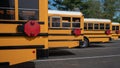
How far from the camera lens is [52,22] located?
15.5 m

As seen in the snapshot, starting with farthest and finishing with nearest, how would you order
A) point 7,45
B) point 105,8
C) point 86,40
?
point 105,8, point 86,40, point 7,45

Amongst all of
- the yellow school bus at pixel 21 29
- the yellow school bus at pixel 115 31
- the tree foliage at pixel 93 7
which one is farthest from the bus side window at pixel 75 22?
the tree foliage at pixel 93 7

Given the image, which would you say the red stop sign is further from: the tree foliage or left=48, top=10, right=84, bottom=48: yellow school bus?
the tree foliage

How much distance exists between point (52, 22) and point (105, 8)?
116 ft

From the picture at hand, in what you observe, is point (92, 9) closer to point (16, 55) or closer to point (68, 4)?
point (68, 4)

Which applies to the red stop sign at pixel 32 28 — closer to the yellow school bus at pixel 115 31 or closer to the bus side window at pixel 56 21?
the bus side window at pixel 56 21

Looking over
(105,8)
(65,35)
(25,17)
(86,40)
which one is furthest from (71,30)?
(105,8)

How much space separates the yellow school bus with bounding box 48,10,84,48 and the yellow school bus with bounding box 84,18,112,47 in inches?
184

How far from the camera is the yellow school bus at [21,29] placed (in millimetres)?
7828

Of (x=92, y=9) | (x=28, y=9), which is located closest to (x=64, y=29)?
(x=28, y=9)

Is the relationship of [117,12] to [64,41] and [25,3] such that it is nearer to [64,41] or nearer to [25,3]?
[64,41]

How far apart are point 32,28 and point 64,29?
25.8 feet

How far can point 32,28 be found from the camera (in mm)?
7934

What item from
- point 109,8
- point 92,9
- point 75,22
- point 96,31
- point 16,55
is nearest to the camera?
point 16,55
